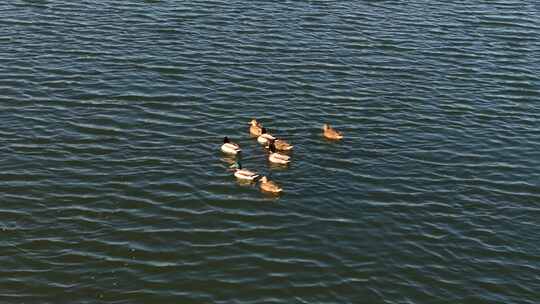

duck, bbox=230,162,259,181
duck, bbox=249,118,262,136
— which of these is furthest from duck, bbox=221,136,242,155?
duck, bbox=249,118,262,136

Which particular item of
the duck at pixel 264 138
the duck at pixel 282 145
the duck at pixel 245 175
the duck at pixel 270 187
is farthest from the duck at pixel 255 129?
the duck at pixel 270 187

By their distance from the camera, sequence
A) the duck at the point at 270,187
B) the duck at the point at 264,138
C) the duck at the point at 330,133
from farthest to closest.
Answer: the duck at the point at 330,133 < the duck at the point at 264,138 < the duck at the point at 270,187

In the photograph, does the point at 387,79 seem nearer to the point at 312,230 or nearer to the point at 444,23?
the point at 444,23

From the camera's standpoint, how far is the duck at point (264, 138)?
38625 millimetres

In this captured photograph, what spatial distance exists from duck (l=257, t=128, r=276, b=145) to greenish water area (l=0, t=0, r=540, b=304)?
49 centimetres

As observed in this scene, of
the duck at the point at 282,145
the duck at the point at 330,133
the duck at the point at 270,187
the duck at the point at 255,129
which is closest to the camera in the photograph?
the duck at the point at 270,187

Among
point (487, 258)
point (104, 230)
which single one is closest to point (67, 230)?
point (104, 230)

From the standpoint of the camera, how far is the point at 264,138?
3894 cm

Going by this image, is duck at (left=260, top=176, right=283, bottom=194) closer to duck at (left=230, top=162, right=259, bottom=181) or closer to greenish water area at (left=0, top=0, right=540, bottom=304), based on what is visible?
greenish water area at (left=0, top=0, right=540, bottom=304)

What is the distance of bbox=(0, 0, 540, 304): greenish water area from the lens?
29422 millimetres

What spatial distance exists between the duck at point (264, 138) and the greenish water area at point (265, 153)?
49 centimetres

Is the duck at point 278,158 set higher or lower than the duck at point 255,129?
lower

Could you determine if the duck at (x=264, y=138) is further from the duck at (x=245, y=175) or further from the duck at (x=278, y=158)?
the duck at (x=245, y=175)

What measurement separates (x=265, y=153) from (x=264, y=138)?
75 centimetres
